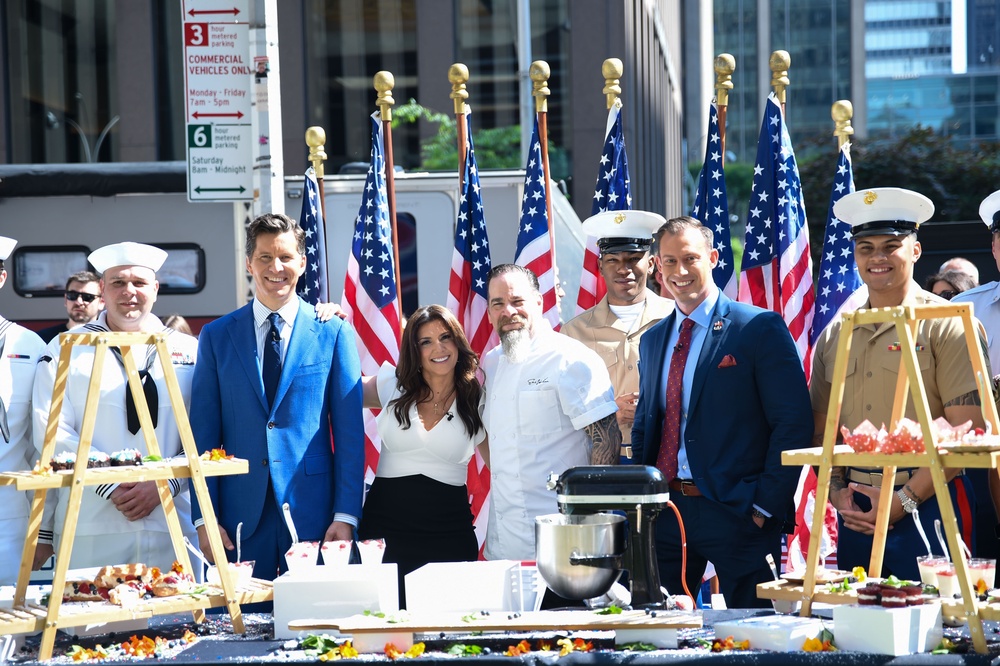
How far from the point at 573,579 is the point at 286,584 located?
858 millimetres

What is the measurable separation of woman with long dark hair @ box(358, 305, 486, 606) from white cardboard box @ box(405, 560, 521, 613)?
1138 millimetres

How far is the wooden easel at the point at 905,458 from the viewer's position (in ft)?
10.1

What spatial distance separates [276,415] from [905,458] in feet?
7.83

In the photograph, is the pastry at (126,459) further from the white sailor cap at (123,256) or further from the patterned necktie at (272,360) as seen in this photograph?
the white sailor cap at (123,256)

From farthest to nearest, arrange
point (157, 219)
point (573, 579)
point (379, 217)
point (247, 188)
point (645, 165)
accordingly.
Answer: point (645, 165), point (157, 219), point (379, 217), point (247, 188), point (573, 579)

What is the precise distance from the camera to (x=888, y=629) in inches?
118

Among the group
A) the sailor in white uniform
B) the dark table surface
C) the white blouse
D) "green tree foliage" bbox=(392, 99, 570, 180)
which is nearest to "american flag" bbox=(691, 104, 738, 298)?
the sailor in white uniform

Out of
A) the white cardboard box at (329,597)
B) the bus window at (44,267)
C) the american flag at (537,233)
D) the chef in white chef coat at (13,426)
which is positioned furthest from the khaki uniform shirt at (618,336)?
the bus window at (44,267)

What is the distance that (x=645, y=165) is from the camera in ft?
95.2

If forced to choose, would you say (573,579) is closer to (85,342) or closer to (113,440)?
(85,342)

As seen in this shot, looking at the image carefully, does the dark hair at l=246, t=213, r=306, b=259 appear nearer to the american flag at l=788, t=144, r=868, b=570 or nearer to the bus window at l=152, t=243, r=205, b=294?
the american flag at l=788, t=144, r=868, b=570

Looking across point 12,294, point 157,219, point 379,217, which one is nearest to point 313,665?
point 379,217

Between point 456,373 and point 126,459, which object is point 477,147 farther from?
point 126,459

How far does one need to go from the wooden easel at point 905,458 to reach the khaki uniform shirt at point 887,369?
2.16 ft
